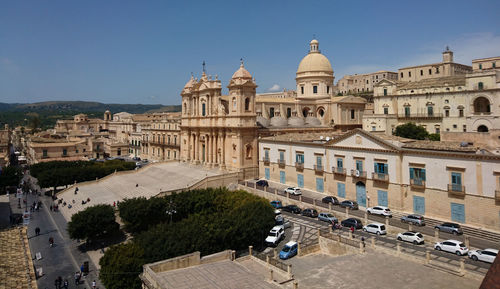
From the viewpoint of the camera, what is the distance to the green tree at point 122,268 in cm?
1889

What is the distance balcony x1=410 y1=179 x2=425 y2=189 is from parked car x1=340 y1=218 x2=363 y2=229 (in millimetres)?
5150

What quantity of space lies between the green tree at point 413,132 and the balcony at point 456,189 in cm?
2146

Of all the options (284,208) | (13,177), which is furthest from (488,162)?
(13,177)

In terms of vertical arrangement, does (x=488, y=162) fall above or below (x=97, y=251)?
above

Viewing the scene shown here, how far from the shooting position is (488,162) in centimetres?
2333

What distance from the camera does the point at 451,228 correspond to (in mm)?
23391

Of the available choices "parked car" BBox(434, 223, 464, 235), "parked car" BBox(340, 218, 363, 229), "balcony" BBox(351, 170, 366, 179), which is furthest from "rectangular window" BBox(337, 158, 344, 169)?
"parked car" BBox(434, 223, 464, 235)

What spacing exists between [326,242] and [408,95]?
3578cm

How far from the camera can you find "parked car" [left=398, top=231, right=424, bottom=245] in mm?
22344

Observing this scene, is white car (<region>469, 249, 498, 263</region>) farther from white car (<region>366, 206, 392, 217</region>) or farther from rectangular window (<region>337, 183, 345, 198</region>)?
rectangular window (<region>337, 183, 345, 198</region>)

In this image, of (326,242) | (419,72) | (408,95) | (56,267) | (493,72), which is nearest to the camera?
(326,242)

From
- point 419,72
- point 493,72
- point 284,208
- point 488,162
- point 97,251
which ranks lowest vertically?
point 97,251

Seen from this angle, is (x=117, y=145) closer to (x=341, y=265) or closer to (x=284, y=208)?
(x=284, y=208)

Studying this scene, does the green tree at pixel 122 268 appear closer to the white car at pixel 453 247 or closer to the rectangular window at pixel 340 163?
the white car at pixel 453 247
